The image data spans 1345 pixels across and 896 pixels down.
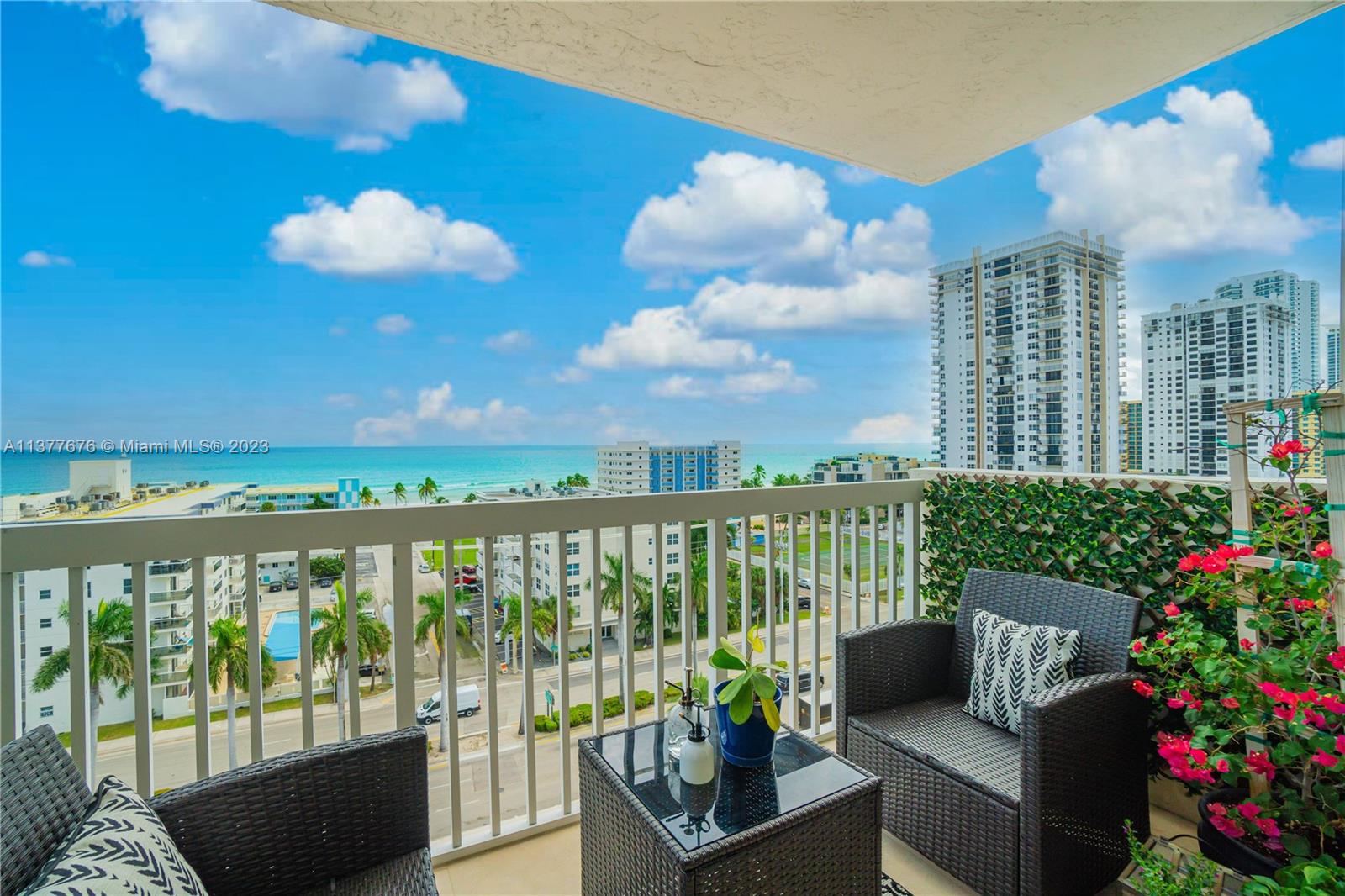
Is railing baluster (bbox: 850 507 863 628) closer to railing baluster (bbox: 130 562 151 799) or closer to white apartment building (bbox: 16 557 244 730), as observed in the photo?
white apartment building (bbox: 16 557 244 730)

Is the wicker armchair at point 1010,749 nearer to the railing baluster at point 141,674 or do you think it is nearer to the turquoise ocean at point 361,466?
the turquoise ocean at point 361,466

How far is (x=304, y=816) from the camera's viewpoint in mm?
1261

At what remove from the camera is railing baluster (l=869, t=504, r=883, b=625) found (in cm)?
287

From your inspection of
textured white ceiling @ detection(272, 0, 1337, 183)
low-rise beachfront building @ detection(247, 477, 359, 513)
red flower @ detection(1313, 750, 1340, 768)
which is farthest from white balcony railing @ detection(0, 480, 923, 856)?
textured white ceiling @ detection(272, 0, 1337, 183)

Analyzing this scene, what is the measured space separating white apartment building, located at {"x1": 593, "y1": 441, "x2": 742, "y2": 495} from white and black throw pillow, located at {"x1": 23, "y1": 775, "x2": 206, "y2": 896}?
63.0 inches

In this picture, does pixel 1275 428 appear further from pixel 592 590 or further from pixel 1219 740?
pixel 592 590

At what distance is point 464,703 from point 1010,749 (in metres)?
1.92

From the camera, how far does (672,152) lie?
6.26 m

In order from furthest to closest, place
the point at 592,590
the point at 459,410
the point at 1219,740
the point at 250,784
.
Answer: the point at 459,410 < the point at 592,590 < the point at 1219,740 < the point at 250,784

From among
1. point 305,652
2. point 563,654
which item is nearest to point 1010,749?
point 563,654

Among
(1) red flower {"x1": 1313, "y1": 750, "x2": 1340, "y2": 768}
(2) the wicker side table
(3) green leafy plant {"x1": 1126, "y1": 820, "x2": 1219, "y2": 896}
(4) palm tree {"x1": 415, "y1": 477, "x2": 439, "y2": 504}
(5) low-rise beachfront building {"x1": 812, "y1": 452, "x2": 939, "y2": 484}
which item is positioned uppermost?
(5) low-rise beachfront building {"x1": 812, "y1": 452, "x2": 939, "y2": 484}

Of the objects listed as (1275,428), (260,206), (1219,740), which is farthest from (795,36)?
(260,206)

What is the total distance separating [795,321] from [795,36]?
5.56 meters

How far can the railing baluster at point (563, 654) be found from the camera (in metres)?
2.17
